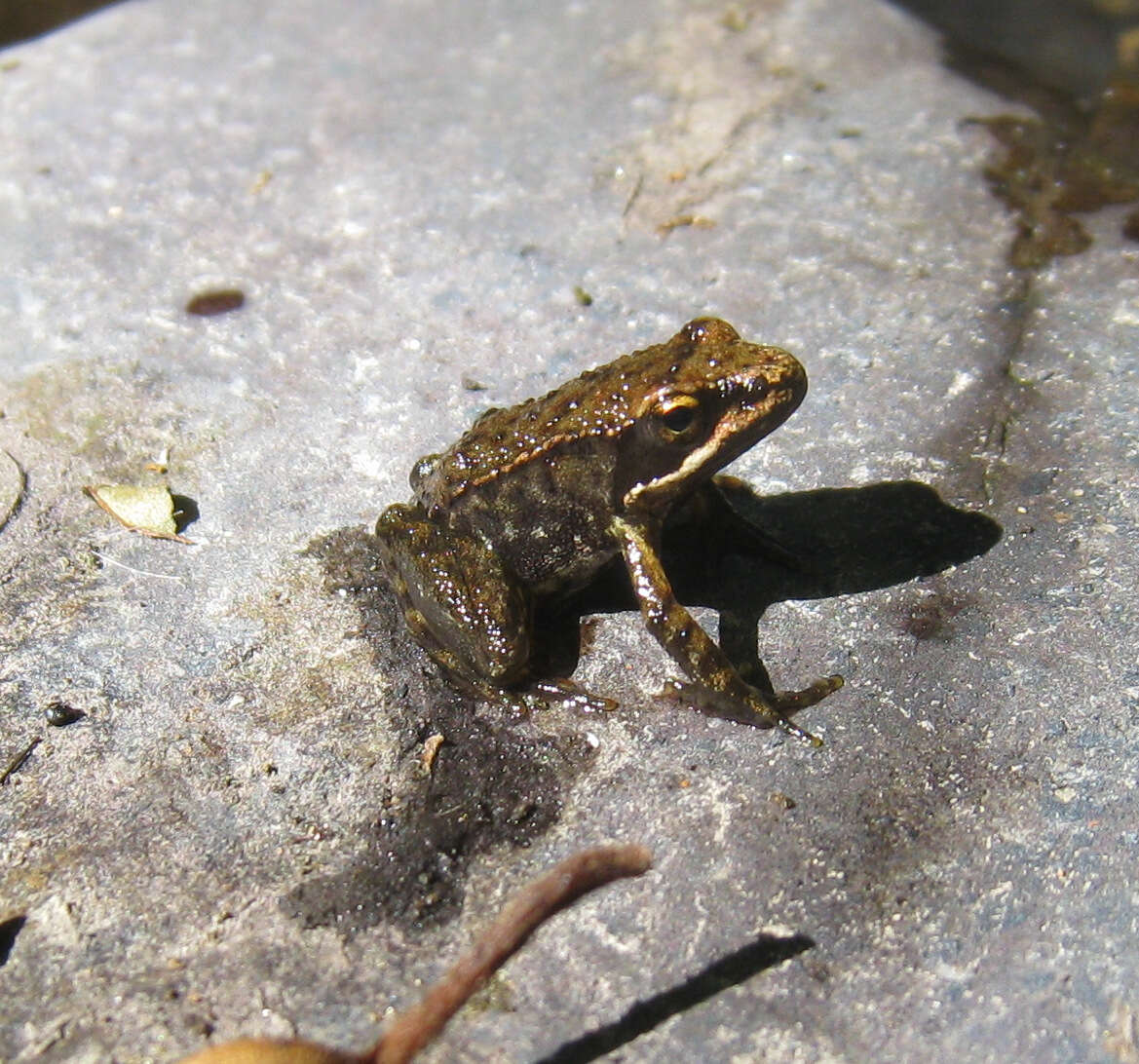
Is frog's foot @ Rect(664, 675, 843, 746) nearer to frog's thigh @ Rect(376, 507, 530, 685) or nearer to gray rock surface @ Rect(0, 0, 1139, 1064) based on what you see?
gray rock surface @ Rect(0, 0, 1139, 1064)

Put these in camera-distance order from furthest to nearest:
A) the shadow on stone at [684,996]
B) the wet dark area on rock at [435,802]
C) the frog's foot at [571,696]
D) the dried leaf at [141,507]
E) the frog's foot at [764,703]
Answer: the dried leaf at [141,507]
the frog's foot at [571,696]
the frog's foot at [764,703]
the wet dark area on rock at [435,802]
the shadow on stone at [684,996]

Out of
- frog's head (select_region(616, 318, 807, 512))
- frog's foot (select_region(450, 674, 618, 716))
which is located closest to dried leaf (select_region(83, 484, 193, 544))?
frog's foot (select_region(450, 674, 618, 716))

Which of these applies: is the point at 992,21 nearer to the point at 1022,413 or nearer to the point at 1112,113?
the point at 1112,113

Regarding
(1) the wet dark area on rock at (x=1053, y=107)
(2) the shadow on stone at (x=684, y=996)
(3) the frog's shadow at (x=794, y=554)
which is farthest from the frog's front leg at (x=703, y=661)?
(1) the wet dark area on rock at (x=1053, y=107)

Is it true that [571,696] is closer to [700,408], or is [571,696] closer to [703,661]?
[703,661]

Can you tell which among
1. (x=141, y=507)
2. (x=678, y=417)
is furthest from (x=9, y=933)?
(x=678, y=417)

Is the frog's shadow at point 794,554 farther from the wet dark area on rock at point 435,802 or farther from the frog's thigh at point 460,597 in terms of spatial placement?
the wet dark area on rock at point 435,802
